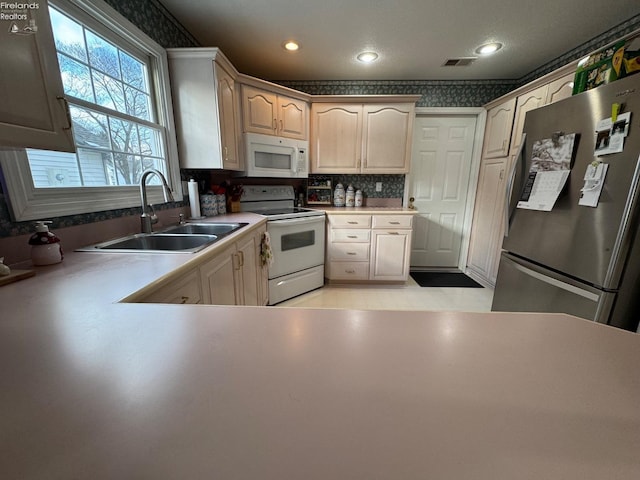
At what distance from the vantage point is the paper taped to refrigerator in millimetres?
1433

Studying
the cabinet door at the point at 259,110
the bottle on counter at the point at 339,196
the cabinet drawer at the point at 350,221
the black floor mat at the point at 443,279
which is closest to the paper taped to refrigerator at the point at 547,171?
the cabinet drawer at the point at 350,221

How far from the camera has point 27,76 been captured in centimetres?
74

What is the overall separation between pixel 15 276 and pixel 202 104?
1.65m

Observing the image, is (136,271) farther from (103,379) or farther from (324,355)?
(324,355)

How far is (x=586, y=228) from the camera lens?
1.33 m

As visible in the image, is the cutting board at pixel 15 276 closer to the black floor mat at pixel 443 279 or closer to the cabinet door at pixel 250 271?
the cabinet door at pixel 250 271

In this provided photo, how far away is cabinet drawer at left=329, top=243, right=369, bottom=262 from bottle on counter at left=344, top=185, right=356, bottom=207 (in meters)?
0.66

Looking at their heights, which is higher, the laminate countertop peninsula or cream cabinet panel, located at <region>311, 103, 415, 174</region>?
cream cabinet panel, located at <region>311, 103, 415, 174</region>

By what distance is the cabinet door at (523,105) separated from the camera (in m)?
2.30

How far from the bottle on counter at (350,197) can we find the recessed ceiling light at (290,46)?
1.55m

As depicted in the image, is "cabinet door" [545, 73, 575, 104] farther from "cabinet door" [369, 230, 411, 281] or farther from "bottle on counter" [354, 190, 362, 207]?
"bottle on counter" [354, 190, 362, 207]

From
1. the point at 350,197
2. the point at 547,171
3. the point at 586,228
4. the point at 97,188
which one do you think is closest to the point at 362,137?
the point at 350,197

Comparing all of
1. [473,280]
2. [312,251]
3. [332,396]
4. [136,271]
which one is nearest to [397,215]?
[312,251]

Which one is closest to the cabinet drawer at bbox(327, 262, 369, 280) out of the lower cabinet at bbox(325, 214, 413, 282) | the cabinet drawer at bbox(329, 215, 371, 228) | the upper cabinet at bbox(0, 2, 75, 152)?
the lower cabinet at bbox(325, 214, 413, 282)
